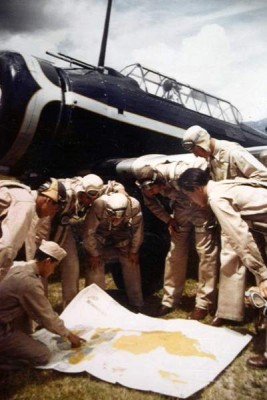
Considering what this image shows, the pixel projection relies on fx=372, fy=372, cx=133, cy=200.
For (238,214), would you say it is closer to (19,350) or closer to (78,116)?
(19,350)

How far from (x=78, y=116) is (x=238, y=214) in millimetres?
3609

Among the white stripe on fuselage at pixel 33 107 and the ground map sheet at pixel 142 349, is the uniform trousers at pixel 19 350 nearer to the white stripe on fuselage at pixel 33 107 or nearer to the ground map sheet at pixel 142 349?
the ground map sheet at pixel 142 349

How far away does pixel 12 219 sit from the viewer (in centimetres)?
292

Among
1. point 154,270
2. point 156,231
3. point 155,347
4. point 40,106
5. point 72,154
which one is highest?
point 40,106

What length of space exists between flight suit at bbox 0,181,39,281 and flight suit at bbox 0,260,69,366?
0.74 ft

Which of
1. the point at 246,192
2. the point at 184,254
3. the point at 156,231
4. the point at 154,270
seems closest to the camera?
the point at 246,192

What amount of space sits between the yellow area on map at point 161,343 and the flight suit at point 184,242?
2.53 ft

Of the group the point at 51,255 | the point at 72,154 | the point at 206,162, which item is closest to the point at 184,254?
the point at 206,162

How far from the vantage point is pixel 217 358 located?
301 cm

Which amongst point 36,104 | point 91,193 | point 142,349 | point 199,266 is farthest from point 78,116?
point 142,349

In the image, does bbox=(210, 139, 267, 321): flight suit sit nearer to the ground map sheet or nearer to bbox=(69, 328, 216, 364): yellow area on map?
the ground map sheet

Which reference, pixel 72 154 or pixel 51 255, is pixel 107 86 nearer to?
pixel 72 154

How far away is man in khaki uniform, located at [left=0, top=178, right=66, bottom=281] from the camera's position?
2803 mm

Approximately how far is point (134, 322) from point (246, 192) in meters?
1.68
